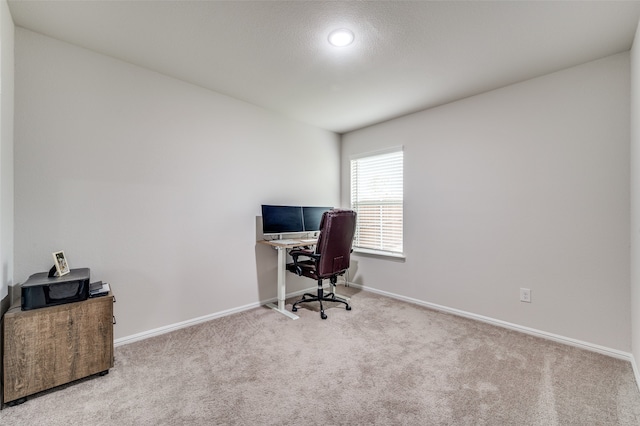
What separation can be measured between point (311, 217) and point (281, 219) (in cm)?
49

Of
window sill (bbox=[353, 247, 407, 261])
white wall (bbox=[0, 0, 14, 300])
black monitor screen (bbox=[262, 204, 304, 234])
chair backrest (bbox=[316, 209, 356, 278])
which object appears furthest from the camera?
window sill (bbox=[353, 247, 407, 261])

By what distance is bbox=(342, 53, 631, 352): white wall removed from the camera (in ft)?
7.09

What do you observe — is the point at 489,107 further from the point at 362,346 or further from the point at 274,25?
the point at 362,346

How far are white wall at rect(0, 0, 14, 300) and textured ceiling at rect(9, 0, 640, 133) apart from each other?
0.61 ft

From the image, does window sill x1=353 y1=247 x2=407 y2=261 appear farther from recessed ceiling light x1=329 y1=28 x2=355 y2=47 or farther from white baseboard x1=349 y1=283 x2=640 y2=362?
recessed ceiling light x1=329 y1=28 x2=355 y2=47

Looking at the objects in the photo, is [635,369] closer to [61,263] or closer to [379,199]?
[379,199]

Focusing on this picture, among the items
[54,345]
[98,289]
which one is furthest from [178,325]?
[54,345]

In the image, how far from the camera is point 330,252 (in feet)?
9.86

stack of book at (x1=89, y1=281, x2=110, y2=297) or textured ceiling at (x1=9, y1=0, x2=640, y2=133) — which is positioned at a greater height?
textured ceiling at (x1=9, y1=0, x2=640, y2=133)

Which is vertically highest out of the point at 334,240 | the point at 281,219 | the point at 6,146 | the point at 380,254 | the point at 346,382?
the point at 6,146

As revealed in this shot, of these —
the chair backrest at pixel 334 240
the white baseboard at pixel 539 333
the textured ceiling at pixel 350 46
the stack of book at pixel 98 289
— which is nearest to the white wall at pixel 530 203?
the white baseboard at pixel 539 333

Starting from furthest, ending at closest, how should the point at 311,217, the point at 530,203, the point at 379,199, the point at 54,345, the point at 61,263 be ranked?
the point at 379,199, the point at 311,217, the point at 530,203, the point at 61,263, the point at 54,345

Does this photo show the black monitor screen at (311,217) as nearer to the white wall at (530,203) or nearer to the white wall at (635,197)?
the white wall at (530,203)

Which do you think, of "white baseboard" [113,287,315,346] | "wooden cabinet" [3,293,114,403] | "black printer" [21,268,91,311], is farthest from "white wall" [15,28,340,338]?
"wooden cabinet" [3,293,114,403]
